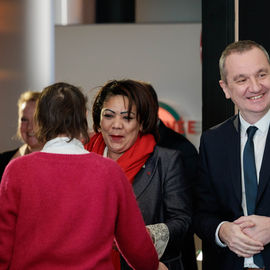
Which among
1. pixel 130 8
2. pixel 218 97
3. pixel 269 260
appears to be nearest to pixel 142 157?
pixel 218 97

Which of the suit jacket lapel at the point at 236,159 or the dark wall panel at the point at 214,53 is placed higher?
the dark wall panel at the point at 214,53

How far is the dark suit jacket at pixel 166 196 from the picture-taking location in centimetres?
270

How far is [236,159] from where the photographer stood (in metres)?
2.46

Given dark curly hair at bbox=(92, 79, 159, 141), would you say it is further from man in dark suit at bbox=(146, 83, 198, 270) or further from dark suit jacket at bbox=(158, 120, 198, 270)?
dark suit jacket at bbox=(158, 120, 198, 270)

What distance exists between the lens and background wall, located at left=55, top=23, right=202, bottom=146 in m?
5.10

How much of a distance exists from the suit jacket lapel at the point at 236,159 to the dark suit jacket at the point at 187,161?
22.6 inches

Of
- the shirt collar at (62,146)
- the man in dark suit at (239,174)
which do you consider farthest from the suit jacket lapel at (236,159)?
the shirt collar at (62,146)

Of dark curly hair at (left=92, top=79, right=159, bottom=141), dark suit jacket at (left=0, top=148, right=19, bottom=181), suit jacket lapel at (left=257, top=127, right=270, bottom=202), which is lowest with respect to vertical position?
dark suit jacket at (left=0, top=148, right=19, bottom=181)

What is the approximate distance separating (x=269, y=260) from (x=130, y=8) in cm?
428

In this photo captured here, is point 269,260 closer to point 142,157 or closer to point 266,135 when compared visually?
point 266,135

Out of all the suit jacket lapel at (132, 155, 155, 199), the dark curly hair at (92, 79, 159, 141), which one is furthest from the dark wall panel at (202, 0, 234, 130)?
the suit jacket lapel at (132, 155, 155, 199)

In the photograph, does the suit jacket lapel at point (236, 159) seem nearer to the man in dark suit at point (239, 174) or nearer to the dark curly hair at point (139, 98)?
the man in dark suit at point (239, 174)

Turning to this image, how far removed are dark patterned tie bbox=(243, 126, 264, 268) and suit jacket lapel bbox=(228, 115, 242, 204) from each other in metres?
0.03

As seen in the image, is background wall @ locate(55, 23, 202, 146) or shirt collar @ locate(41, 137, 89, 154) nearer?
shirt collar @ locate(41, 137, 89, 154)
